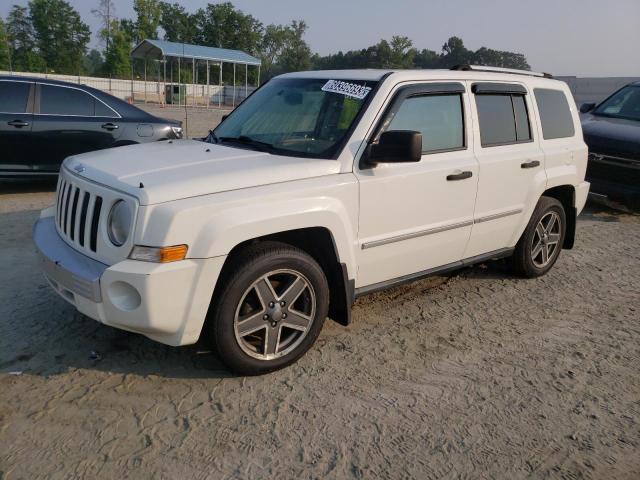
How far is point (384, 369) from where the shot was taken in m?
3.65

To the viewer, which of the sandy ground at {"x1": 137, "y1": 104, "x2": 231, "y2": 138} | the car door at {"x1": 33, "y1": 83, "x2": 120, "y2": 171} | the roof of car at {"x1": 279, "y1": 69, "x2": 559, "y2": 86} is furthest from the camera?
the sandy ground at {"x1": 137, "y1": 104, "x2": 231, "y2": 138}

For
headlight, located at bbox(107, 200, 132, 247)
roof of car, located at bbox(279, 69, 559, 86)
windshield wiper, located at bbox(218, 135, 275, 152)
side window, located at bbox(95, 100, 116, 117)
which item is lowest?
headlight, located at bbox(107, 200, 132, 247)

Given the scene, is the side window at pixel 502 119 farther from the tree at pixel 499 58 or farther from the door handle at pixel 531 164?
the tree at pixel 499 58

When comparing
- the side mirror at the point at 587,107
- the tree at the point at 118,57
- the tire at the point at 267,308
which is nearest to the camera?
the tire at the point at 267,308

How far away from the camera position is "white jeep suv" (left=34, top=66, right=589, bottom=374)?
10.0 feet

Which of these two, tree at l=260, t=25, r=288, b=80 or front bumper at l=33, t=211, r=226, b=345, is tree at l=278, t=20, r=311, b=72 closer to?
tree at l=260, t=25, r=288, b=80

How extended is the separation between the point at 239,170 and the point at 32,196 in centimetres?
589

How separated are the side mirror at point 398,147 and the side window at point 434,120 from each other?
14.1 inches

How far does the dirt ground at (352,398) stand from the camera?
108 inches

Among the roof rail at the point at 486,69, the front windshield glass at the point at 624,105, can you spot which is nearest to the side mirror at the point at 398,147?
the roof rail at the point at 486,69

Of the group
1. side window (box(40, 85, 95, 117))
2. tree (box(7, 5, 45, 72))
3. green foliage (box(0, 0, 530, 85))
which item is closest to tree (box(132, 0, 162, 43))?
green foliage (box(0, 0, 530, 85))

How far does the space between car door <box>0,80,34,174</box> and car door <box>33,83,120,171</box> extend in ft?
0.40

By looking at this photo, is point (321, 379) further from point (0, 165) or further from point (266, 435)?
point (0, 165)

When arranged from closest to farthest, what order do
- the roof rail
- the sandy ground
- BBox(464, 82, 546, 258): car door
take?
1. BBox(464, 82, 546, 258): car door
2. the roof rail
3. the sandy ground
